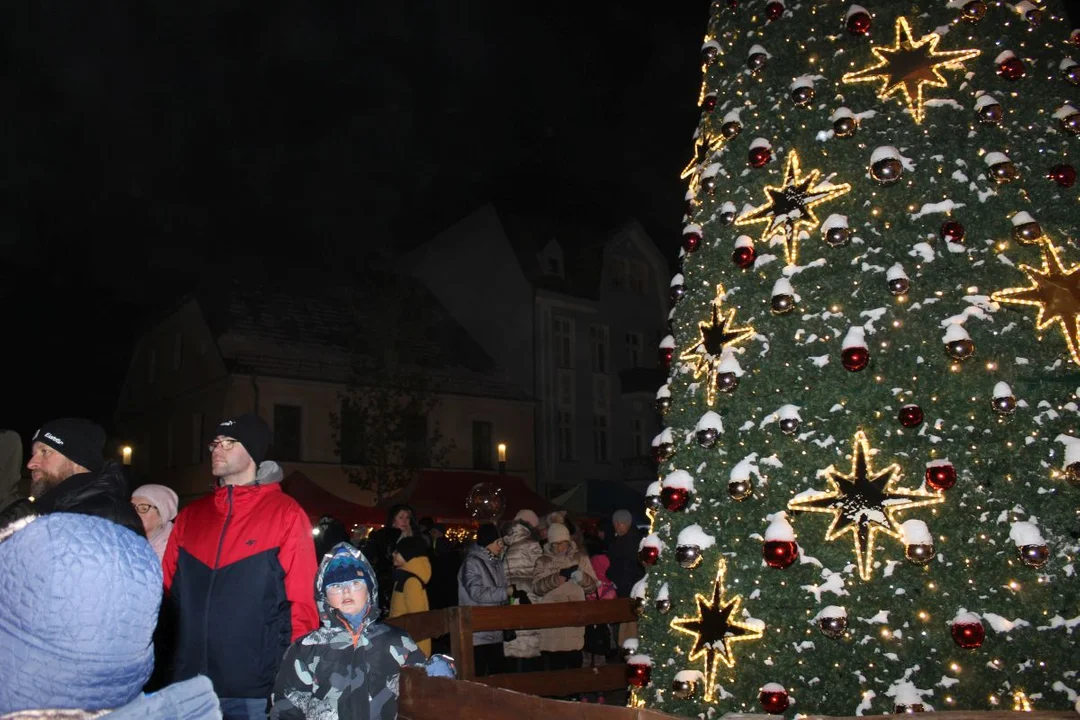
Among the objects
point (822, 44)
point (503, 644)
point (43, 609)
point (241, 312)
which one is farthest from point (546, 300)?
point (43, 609)

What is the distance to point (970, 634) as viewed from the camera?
3699 mm

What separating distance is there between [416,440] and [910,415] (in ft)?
81.8

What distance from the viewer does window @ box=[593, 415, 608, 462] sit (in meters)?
32.7

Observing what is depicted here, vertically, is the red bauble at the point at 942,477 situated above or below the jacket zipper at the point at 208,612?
above

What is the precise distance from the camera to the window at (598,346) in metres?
33.1

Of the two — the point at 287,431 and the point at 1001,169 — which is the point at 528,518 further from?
the point at 287,431

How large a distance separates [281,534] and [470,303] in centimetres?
2890

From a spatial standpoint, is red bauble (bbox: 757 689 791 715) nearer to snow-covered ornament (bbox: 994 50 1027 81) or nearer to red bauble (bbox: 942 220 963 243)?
red bauble (bbox: 942 220 963 243)

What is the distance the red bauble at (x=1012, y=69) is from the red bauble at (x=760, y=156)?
1.22 meters

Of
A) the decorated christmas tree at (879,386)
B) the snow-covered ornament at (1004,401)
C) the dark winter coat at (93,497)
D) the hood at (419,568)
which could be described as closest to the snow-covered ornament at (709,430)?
the decorated christmas tree at (879,386)

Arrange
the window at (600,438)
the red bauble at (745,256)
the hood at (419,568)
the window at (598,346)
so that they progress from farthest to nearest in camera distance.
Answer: the window at (598,346)
the window at (600,438)
the hood at (419,568)
the red bauble at (745,256)

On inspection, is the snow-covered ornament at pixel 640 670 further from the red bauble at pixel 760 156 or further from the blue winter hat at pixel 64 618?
the blue winter hat at pixel 64 618

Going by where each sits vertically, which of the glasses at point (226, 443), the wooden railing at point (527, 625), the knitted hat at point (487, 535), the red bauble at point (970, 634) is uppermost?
the glasses at point (226, 443)

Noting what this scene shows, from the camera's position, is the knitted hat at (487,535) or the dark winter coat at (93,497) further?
the knitted hat at (487,535)
